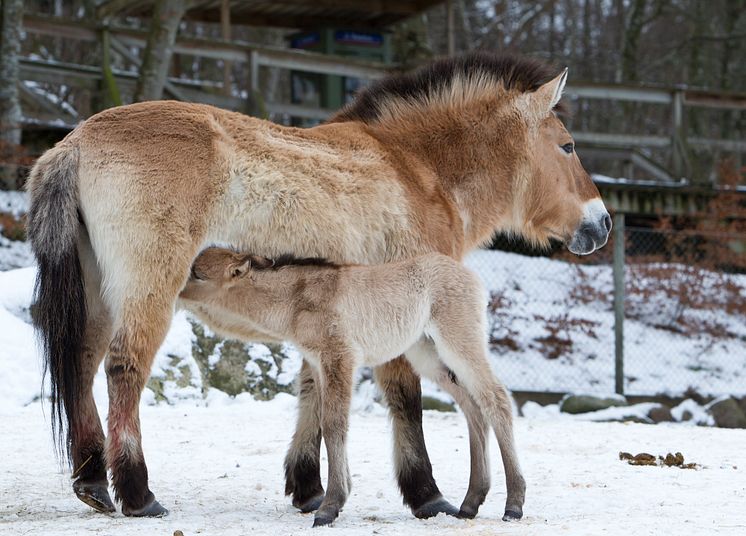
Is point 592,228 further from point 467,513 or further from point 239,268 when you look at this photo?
point 239,268

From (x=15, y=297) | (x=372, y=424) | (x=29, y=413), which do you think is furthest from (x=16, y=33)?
(x=372, y=424)

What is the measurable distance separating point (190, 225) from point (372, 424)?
152 inches

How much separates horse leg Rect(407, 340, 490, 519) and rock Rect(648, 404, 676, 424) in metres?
5.57

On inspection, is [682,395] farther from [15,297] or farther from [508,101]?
[15,297]

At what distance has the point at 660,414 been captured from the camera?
34.2 ft

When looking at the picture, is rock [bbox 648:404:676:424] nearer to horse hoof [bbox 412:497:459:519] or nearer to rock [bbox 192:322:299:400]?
rock [bbox 192:322:299:400]

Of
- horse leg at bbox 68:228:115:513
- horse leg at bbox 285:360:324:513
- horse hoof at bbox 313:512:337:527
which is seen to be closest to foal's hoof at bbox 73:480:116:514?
horse leg at bbox 68:228:115:513

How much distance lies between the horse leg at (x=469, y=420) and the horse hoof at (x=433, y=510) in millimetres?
77

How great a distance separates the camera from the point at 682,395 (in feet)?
37.2

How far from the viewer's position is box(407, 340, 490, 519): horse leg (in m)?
5.14

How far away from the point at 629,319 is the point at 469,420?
7.98 metres

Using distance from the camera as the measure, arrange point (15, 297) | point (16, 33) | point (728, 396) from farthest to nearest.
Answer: point (16, 33) → point (728, 396) → point (15, 297)

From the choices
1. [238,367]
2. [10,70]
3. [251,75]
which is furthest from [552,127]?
[10,70]

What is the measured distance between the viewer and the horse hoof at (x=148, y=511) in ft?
15.9
